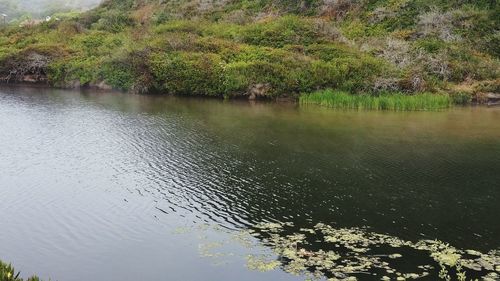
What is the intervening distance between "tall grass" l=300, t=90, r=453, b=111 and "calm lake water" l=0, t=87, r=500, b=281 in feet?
16.9

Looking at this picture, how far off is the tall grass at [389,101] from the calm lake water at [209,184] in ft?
16.9

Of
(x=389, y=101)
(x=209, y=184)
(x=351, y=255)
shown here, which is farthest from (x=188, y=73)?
(x=351, y=255)

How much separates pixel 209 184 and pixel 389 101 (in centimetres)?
2112

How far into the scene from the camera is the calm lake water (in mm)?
11609

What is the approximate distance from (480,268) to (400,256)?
1627 millimetres


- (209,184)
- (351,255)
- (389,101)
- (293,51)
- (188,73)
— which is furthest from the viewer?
(293,51)

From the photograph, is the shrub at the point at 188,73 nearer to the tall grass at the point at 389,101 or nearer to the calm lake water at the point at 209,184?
the tall grass at the point at 389,101

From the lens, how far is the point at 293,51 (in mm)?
41156

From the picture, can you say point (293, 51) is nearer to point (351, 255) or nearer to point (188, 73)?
point (188, 73)

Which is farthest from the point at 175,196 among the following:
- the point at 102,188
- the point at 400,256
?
the point at 400,256

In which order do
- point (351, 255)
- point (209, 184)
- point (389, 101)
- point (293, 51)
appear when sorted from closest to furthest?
point (351, 255) < point (209, 184) < point (389, 101) < point (293, 51)

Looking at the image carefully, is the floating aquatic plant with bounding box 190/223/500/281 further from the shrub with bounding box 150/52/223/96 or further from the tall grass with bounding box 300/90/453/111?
the shrub with bounding box 150/52/223/96

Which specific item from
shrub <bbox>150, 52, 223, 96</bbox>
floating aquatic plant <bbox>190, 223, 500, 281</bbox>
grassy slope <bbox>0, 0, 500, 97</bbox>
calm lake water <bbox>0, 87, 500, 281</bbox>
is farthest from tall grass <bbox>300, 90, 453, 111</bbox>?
floating aquatic plant <bbox>190, 223, 500, 281</bbox>

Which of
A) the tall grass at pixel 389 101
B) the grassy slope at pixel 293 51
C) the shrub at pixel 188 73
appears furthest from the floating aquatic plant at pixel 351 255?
the shrub at pixel 188 73
